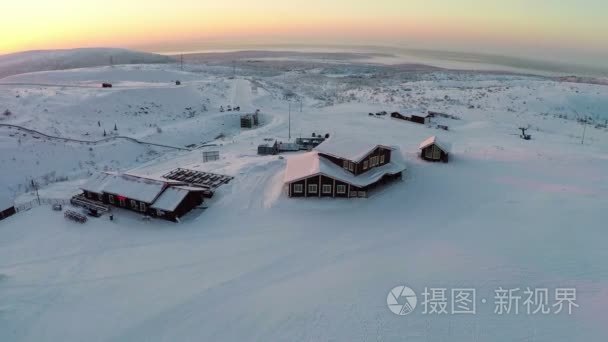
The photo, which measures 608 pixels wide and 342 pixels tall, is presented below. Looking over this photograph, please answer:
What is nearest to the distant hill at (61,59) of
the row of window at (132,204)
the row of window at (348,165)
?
the row of window at (132,204)

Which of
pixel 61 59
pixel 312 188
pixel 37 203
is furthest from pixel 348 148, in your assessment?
pixel 61 59

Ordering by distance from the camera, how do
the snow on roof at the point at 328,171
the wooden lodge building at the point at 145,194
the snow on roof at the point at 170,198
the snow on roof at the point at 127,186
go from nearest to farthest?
the snow on roof at the point at 170,198
the wooden lodge building at the point at 145,194
the snow on roof at the point at 127,186
the snow on roof at the point at 328,171

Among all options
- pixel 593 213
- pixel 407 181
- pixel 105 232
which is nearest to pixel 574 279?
pixel 593 213

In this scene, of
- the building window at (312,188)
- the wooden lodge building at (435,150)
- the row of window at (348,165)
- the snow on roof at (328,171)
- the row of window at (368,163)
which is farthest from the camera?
the wooden lodge building at (435,150)

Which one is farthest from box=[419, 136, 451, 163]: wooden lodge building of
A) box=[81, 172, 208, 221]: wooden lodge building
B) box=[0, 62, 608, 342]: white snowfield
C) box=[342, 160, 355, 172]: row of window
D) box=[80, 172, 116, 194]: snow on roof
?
box=[80, 172, 116, 194]: snow on roof

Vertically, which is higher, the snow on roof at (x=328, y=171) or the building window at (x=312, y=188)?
the snow on roof at (x=328, y=171)

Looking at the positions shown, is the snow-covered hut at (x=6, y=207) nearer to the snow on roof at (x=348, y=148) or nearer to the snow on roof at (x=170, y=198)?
the snow on roof at (x=170, y=198)

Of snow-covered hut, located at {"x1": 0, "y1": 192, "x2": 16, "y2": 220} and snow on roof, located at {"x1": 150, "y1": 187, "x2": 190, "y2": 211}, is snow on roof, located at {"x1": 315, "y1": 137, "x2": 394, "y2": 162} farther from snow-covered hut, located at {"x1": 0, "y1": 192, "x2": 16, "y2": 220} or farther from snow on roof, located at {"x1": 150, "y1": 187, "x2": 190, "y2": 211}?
snow-covered hut, located at {"x1": 0, "y1": 192, "x2": 16, "y2": 220}
